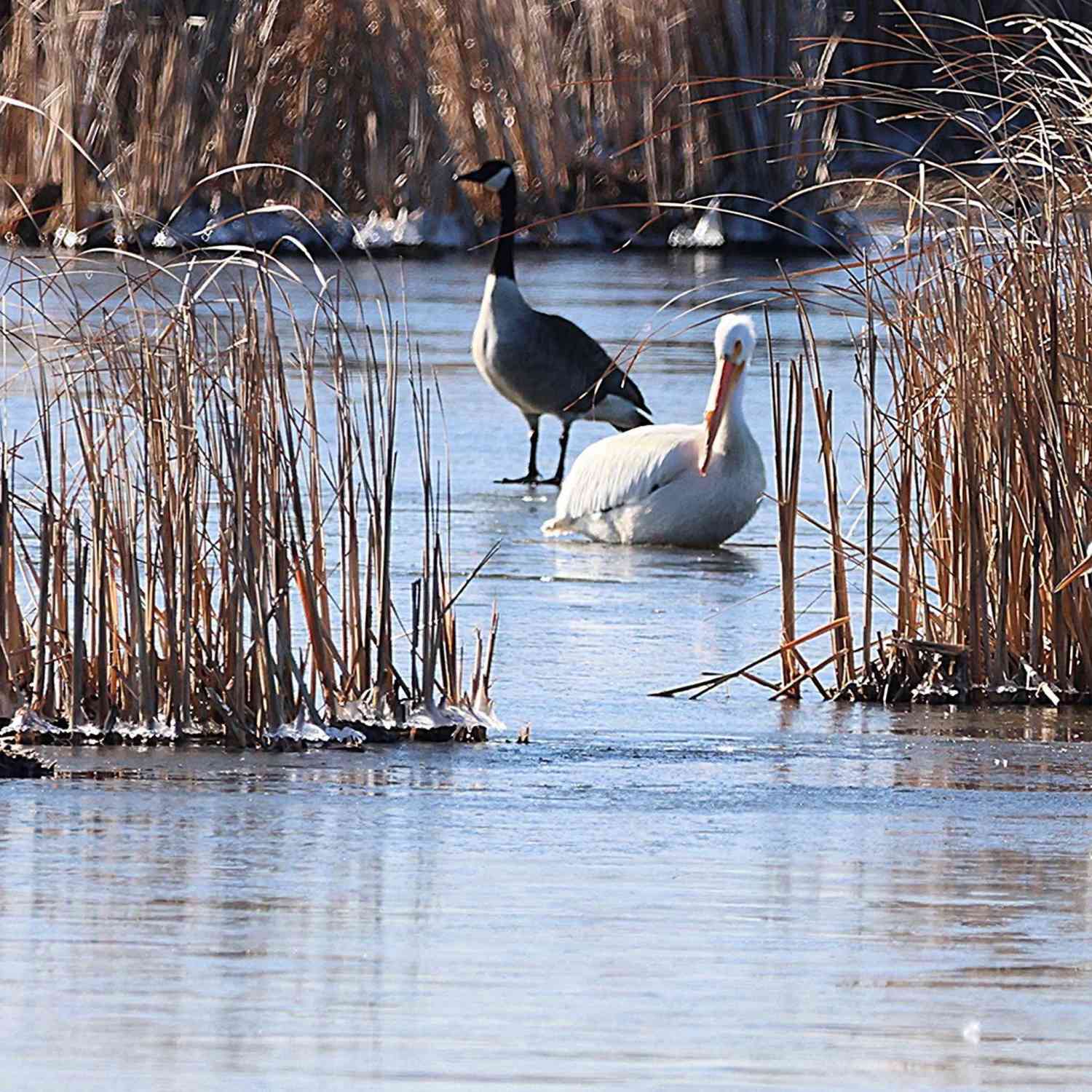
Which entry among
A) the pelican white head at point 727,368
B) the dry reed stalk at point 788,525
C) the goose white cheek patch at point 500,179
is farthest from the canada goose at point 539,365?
the dry reed stalk at point 788,525

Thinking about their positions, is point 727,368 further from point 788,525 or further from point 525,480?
point 788,525

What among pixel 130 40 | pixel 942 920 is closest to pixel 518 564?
pixel 942 920

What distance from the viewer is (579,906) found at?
15.5ft

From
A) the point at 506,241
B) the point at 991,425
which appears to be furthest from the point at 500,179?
the point at 991,425

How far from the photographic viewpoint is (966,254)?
22.0 feet

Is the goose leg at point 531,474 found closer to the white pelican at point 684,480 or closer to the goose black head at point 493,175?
the white pelican at point 684,480

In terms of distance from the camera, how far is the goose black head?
1662cm

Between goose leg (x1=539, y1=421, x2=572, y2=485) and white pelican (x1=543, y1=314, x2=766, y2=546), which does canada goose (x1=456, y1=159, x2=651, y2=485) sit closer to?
goose leg (x1=539, y1=421, x2=572, y2=485)

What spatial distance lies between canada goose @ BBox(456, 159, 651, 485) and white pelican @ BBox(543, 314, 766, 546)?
222 centimetres

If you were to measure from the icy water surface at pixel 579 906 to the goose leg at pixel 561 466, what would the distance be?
Result: 555 centimetres

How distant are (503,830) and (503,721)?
4.56ft

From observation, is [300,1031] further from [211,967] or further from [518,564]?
[518,564]

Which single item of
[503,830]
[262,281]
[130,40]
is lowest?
[503,830]

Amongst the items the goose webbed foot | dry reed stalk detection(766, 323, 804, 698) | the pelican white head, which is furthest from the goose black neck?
dry reed stalk detection(766, 323, 804, 698)
